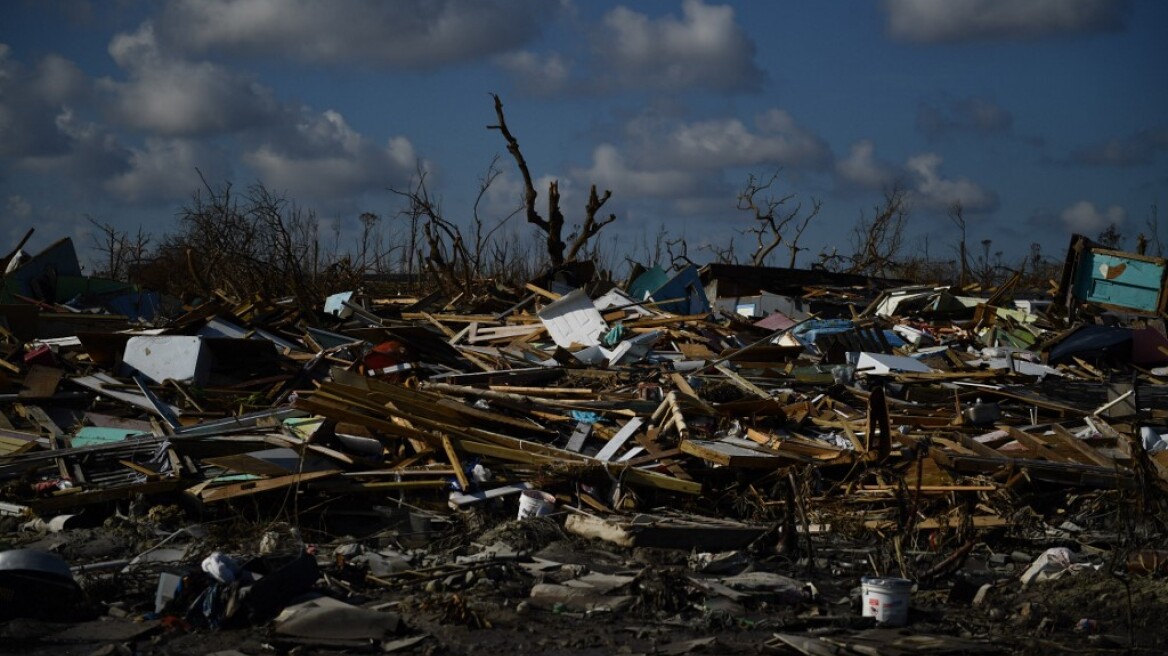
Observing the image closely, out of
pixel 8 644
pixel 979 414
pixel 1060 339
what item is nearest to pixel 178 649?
pixel 8 644

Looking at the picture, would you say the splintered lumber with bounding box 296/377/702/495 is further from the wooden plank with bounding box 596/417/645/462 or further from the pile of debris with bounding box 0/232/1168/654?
the wooden plank with bounding box 596/417/645/462

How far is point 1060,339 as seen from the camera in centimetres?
1356

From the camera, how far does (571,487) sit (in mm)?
8414

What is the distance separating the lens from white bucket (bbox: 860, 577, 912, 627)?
570 centimetres

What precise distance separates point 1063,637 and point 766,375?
638cm

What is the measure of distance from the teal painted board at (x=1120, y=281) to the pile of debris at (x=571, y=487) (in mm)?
2372

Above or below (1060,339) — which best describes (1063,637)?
below

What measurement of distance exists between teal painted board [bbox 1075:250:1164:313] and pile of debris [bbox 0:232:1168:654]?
7.78 ft

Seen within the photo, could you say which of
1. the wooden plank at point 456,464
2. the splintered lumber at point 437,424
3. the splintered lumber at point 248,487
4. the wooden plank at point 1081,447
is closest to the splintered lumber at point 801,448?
the splintered lumber at point 437,424

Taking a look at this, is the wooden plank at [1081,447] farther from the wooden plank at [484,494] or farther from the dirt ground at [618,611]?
the wooden plank at [484,494]

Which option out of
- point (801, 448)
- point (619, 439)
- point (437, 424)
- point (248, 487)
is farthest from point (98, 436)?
point (801, 448)

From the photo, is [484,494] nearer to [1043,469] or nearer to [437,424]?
[437,424]

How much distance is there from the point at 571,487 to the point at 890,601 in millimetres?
3249

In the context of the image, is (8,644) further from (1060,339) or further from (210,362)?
(1060,339)
